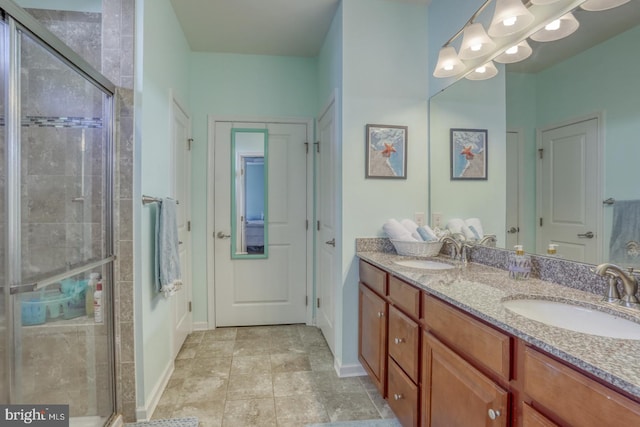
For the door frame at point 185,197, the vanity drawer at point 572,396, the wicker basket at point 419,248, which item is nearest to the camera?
the vanity drawer at point 572,396

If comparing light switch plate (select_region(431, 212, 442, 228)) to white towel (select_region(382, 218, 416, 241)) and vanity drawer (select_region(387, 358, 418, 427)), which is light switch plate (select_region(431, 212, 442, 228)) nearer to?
white towel (select_region(382, 218, 416, 241))

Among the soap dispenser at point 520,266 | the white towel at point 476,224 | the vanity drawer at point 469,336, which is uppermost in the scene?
the white towel at point 476,224

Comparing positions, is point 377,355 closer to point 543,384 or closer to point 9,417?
point 543,384

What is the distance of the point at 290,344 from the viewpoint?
8.91 ft

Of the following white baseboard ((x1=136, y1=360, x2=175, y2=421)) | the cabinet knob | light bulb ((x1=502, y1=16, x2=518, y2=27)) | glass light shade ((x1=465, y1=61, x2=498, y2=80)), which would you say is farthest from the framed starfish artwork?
white baseboard ((x1=136, y1=360, x2=175, y2=421))

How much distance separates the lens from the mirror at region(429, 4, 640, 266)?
44.3 inches

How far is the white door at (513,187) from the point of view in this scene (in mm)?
1611

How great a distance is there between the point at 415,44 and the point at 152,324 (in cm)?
255

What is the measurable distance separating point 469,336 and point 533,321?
0.73 feet

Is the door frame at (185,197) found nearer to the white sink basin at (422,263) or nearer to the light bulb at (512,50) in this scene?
the white sink basin at (422,263)

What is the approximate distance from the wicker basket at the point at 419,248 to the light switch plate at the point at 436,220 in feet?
0.65

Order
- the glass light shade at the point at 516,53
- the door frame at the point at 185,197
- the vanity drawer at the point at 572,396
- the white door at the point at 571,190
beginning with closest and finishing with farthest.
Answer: the vanity drawer at the point at 572,396 → the white door at the point at 571,190 → the glass light shade at the point at 516,53 → the door frame at the point at 185,197

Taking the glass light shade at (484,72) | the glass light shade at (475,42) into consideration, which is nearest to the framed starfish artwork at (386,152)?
the glass light shade at (484,72)

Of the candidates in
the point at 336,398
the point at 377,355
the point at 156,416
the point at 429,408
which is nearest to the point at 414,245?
the point at 377,355
